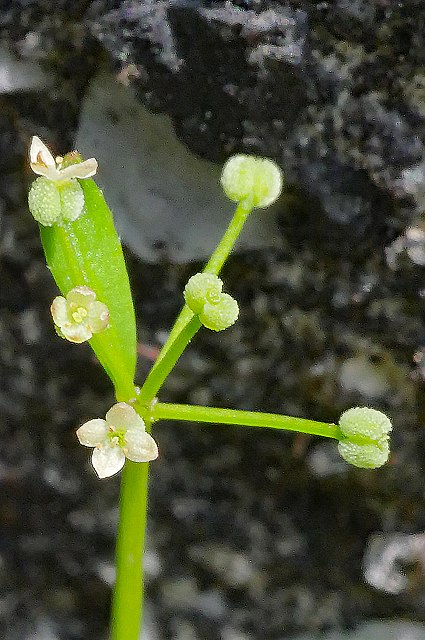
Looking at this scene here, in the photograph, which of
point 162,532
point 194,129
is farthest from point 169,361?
point 162,532

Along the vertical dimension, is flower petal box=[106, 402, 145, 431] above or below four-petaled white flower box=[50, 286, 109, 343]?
below

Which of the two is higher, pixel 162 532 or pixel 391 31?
pixel 391 31

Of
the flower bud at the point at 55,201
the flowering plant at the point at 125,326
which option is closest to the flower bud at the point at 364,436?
the flowering plant at the point at 125,326

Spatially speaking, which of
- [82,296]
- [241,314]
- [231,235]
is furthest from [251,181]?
[241,314]

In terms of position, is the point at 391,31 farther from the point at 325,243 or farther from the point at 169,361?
the point at 169,361

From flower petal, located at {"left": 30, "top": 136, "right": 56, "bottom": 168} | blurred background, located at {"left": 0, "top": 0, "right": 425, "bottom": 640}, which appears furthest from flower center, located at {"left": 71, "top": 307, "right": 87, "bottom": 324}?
blurred background, located at {"left": 0, "top": 0, "right": 425, "bottom": 640}

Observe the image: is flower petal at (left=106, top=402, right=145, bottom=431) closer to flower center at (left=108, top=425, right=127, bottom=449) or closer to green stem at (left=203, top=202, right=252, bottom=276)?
flower center at (left=108, top=425, right=127, bottom=449)
